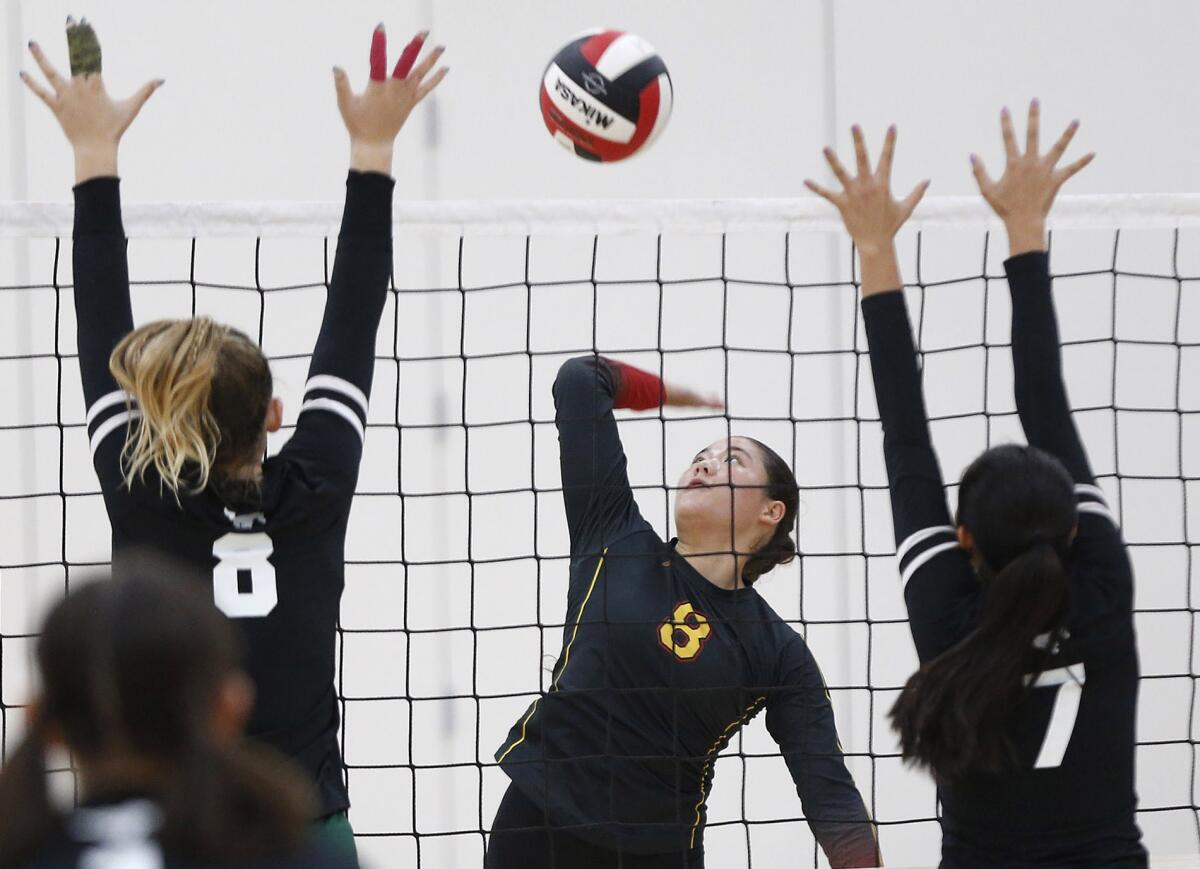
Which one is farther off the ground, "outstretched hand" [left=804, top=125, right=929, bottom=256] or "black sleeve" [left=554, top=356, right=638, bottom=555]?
"outstretched hand" [left=804, top=125, right=929, bottom=256]

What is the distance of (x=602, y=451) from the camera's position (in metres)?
2.66

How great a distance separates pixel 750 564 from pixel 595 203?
773 mm

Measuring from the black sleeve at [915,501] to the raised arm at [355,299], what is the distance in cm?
65

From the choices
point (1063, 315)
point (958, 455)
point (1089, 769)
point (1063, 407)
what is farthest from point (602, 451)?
point (1063, 315)

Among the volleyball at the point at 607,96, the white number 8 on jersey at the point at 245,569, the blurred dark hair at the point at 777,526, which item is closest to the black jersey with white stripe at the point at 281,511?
the white number 8 on jersey at the point at 245,569

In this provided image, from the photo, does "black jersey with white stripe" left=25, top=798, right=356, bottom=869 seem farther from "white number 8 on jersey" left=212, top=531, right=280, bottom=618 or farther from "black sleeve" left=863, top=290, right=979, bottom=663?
"black sleeve" left=863, top=290, right=979, bottom=663

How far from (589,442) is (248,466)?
95cm

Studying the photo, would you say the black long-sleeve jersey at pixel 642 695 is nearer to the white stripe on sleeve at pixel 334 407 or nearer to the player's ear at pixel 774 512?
the player's ear at pixel 774 512

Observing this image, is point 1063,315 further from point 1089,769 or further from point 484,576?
point 1089,769

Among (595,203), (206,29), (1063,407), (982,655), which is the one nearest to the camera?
(982,655)

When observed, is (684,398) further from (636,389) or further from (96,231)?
(96,231)

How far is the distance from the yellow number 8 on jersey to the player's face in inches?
7.2

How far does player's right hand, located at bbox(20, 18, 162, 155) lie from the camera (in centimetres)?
Result: 199

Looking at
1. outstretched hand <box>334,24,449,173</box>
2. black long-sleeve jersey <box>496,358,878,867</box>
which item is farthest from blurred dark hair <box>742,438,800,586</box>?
outstretched hand <box>334,24,449,173</box>
